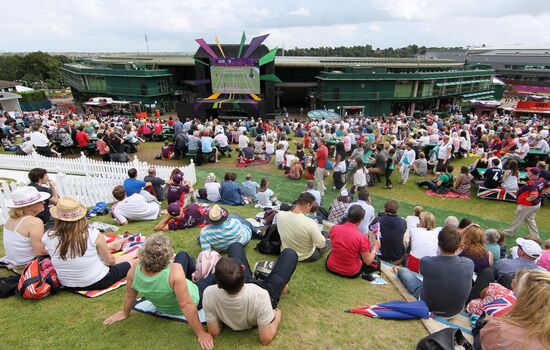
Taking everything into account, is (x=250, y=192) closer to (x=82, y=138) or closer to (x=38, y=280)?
(x=38, y=280)

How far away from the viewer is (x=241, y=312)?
313 centimetres

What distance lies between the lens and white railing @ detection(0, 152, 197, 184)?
10.6 m

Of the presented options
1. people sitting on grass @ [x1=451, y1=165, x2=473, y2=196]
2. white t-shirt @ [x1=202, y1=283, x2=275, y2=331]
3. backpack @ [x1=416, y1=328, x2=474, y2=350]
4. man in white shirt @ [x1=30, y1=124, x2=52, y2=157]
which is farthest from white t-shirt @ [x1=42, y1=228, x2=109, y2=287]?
man in white shirt @ [x1=30, y1=124, x2=52, y2=157]

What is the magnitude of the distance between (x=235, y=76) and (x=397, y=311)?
31455 mm

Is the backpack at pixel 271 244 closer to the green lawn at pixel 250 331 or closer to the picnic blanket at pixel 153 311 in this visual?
the green lawn at pixel 250 331

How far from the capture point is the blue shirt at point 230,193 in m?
9.40

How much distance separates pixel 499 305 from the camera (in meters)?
3.63

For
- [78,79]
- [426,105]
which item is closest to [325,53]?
[426,105]

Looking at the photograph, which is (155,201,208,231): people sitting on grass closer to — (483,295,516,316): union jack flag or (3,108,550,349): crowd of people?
(3,108,550,349): crowd of people

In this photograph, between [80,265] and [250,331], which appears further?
[80,265]

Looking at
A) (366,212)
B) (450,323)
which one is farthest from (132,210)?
(450,323)

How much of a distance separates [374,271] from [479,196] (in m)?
8.50

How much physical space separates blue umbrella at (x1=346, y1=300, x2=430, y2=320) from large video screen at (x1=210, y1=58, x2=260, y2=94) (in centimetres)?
3042

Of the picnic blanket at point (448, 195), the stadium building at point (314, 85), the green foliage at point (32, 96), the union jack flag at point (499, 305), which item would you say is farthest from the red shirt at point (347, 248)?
the green foliage at point (32, 96)
